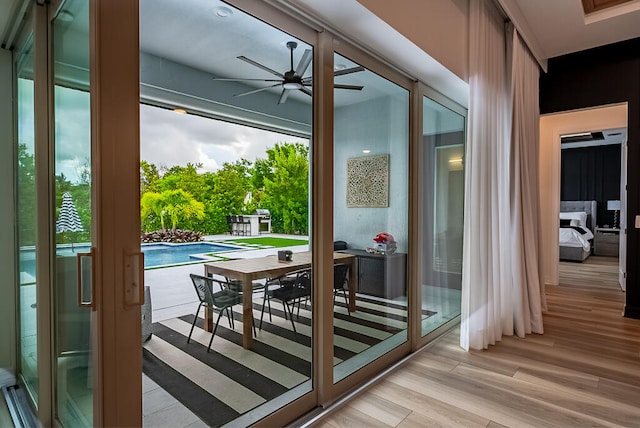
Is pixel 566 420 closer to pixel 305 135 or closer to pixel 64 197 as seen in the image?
pixel 305 135

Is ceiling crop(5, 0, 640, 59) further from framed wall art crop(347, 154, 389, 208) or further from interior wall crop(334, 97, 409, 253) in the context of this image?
framed wall art crop(347, 154, 389, 208)

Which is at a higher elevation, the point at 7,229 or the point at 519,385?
the point at 7,229

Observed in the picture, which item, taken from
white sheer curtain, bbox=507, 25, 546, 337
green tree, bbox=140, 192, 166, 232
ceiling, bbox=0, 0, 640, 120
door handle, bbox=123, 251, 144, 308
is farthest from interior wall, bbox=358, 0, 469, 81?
door handle, bbox=123, 251, 144, 308

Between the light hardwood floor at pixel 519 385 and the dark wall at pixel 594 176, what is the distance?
6397 mm

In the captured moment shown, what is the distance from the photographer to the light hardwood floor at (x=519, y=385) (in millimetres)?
2062

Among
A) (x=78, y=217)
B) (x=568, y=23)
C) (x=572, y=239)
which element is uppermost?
(x=568, y=23)

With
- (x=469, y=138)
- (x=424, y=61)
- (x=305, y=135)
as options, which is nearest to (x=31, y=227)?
(x=305, y=135)

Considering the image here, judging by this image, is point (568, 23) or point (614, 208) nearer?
point (568, 23)

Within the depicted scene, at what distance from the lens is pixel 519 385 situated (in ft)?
8.05

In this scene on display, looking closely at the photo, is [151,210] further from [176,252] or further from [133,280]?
[133,280]

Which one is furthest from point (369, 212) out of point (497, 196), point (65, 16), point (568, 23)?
point (568, 23)

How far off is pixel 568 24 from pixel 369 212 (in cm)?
306

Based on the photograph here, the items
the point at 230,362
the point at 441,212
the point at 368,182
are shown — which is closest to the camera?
the point at 230,362

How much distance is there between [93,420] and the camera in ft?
4.04
